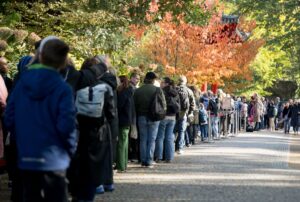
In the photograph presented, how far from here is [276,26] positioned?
32875 millimetres

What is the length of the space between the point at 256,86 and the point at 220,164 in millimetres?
39331

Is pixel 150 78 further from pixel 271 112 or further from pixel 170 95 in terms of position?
pixel 271 112

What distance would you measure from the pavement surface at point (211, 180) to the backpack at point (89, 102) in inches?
65.4

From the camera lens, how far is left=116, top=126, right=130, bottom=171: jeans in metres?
13.2

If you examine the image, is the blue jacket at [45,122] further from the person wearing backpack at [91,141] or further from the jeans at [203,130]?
the jeans at [203,130]

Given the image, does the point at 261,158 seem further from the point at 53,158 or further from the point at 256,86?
the point at 256,86

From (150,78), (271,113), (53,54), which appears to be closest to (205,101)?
(150,78)

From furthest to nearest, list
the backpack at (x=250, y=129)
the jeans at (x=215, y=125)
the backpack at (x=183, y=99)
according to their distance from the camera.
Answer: the backpack at (x=250, y=129)
the jeans at (x=215, y=125)
the backpack at (x=183, y=99)

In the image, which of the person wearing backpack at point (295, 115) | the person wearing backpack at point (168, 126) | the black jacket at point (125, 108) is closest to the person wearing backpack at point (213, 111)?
the person wearing backpack at point (168, 126)

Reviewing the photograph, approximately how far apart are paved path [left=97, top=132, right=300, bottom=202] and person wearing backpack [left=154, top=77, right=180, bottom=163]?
1.19 feet

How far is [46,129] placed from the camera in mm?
6023

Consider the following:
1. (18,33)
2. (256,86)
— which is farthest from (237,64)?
(18,33)

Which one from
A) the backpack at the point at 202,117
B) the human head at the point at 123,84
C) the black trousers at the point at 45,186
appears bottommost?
the black trousers at the point at 45,186

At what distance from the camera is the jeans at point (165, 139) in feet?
53.0
